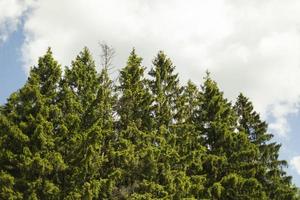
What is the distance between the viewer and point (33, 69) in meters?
28.9

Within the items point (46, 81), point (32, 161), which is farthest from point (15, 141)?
point (46, 81)

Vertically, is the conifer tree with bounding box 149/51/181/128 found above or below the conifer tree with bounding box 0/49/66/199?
above

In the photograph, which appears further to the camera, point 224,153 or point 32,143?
point 224,153

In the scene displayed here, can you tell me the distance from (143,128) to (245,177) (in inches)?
315

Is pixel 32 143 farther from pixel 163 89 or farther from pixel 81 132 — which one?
pixel 163 89

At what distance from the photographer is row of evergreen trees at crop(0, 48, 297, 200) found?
1035 inches

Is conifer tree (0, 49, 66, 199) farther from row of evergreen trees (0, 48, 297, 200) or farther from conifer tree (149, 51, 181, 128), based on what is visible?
A: conifer tree (149, 51, 181, 128)

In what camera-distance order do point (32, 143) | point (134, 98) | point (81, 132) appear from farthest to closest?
point (134, 98) < point (81, 132) < point (32, 143)

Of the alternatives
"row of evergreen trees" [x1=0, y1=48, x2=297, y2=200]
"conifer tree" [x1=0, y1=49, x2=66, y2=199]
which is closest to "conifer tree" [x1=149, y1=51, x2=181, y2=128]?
"row of evergreen trees" [x1=0, y1=48, x2=297, y2=200]

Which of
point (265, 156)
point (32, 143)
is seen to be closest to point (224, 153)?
point (265, 156)

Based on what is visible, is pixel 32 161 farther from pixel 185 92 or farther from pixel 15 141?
pixel 185 92

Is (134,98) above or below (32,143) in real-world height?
above

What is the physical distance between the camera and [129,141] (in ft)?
99.8

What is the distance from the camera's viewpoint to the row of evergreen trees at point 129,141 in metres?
26.3
